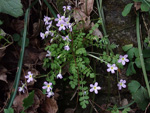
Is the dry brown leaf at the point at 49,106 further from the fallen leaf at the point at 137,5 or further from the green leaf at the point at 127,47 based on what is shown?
the fallen leaf at the point at 137,5

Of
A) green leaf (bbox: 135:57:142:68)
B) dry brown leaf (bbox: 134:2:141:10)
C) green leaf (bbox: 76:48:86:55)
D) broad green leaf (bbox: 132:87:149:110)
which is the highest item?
dry brown leaf (bbox: 134:2:141:10)

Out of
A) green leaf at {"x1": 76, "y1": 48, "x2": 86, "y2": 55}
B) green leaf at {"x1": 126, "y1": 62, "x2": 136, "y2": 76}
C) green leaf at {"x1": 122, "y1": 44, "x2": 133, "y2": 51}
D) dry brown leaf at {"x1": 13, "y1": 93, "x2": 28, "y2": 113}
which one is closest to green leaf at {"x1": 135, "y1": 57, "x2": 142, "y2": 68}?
green leaf at {"x1": 126, "y1": 62, "x2": 136, "y2": 76}

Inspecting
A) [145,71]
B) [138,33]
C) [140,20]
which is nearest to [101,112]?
[145,71]

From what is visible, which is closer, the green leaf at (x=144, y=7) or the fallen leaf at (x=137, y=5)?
the green leaf at (x=144, y=7)

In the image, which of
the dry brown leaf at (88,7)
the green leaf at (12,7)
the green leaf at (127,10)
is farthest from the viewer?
the dry brown leaf at (88,7)

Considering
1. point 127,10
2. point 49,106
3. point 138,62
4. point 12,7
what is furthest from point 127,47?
point 12,7

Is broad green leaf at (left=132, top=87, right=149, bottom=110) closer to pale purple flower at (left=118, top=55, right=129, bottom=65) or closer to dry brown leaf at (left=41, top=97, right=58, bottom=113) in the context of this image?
pale purple flower at (left=118, top=55, right=129, bottom=65)

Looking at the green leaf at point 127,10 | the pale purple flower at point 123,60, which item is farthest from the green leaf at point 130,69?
the green leaf at point 127,10
